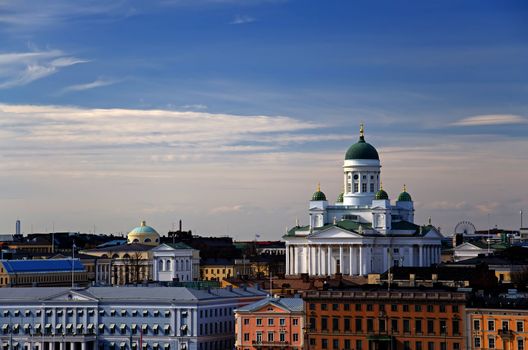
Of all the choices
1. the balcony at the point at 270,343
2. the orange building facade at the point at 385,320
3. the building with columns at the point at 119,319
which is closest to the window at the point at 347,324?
the orange building facade at the point at 385,320

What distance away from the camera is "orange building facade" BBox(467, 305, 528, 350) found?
109 m

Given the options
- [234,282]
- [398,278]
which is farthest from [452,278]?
[234,282]

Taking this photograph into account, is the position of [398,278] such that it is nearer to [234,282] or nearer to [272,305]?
[234,282]

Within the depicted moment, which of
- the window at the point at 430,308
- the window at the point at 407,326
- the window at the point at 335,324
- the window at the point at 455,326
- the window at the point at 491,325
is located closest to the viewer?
the window at the point at 491,325

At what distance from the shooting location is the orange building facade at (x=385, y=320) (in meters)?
112

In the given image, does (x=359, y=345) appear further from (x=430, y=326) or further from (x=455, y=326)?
(x=455, y=326)

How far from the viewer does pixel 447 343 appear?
368ft

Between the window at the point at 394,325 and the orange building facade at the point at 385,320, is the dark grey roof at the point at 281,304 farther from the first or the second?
the window at the point at 394,325

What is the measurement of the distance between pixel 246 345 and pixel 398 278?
1485 inches

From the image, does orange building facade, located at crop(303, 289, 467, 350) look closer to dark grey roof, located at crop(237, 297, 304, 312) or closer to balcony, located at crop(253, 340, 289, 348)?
dark grey roof, located at crop(237, 297, 304, 312)

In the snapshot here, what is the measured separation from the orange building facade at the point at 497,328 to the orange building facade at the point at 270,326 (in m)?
15.8

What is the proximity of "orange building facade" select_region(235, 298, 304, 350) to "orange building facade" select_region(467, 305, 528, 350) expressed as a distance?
15759 millimetres

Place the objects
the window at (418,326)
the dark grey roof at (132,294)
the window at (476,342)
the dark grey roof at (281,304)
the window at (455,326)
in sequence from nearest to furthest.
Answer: the window at (476,342) < the window at (455,326) < the window at (418,326) < the dark grey roof at (281,304) < the dark grey roof at (132,294)

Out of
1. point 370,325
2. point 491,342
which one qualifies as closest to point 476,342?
point 491,342
